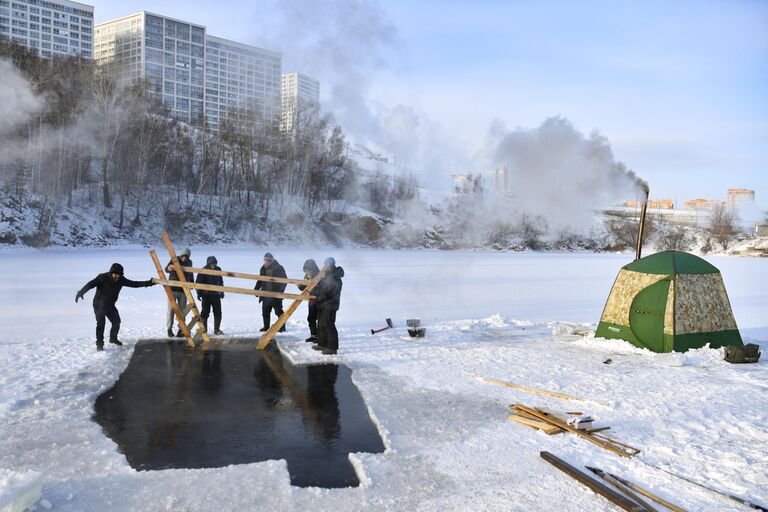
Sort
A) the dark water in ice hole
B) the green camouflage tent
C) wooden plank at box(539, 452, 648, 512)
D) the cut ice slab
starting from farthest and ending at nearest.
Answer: the green camouflage tent → the dark water in ice hole → wooden plank at box(539, 452, 648, 512) → the cut ice slab

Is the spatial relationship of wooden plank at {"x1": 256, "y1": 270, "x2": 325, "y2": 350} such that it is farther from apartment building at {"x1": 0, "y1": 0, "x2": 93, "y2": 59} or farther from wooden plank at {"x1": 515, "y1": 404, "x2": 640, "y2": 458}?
apartment building at {"x1": 0, "y1": 0, "x2": 93, "y2": 59}

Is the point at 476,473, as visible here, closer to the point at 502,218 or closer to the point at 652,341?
the point at 652,341

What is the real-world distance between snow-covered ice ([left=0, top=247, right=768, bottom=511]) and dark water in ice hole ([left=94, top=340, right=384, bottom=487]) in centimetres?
22

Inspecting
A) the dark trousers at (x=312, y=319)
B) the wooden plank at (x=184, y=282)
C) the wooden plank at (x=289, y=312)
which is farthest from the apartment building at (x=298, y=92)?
the wooden plank at (x=289, y=312)

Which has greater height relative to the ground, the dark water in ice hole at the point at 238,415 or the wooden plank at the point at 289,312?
the wooden plank at the point at 289,312

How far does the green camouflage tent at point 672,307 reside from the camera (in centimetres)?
1130

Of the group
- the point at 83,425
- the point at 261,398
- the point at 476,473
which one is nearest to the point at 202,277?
the point at 261,398

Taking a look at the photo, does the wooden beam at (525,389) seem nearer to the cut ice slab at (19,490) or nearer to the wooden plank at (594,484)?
the wooden plank at (594,484)

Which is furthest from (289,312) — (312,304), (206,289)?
(206,289)

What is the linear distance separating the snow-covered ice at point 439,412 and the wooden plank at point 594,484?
0.11 metres

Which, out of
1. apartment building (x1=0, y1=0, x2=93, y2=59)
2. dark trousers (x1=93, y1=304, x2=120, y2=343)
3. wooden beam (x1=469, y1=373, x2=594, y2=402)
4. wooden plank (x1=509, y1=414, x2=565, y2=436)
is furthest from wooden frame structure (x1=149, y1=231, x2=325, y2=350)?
apartment building (x1=0, y1=0, x2=93, y2=59)

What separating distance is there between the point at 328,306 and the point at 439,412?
3.79 meters

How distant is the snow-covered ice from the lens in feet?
16.4

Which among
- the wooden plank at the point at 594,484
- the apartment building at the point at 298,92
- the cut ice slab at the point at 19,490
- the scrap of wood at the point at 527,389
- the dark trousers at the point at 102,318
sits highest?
the apartment building at the point at 298,92
